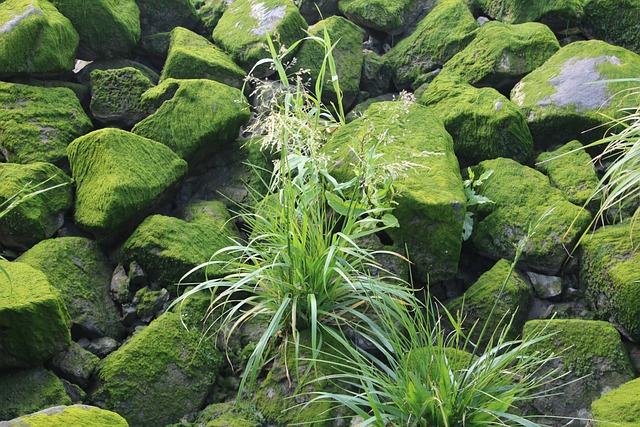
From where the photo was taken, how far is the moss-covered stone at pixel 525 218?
151 inches

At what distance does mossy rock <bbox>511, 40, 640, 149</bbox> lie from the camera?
4.36 m

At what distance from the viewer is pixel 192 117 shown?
177 inches

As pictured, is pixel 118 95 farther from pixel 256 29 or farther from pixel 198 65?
pixel 256 29

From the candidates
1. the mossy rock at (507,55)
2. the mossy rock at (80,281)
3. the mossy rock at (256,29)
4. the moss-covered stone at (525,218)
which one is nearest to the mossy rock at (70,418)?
the mossy rock at (80,281)

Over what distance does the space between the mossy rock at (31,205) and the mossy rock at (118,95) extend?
29.0 inches

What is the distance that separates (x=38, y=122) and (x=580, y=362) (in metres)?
3.51

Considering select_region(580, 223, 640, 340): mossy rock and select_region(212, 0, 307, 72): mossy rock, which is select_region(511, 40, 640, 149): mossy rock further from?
select_region(212, 0, 307, 72): mossy rock

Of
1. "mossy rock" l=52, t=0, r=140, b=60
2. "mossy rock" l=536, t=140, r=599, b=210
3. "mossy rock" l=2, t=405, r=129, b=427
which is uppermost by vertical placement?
→ "mossy rock" l=52, t=0, r=140, b=60

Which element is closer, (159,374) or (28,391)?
(28,391)

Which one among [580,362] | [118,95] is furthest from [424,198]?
[118,95]

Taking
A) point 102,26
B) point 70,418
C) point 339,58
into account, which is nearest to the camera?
point 70,418

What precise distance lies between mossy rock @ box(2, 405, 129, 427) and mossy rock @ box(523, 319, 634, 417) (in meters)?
1.92

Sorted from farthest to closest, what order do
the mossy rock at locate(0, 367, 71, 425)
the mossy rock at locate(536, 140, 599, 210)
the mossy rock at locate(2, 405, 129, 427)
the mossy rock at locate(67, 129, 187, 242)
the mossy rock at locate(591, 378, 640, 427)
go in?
the mossy rock at locate(536, 140, 599, 210) < the mossy rock at locate(67, 129, 187, 242) < the mossy rock at locate(0, 367, 71, 425) < the mossy rock at locate(591, 378, 640, 427) < the mossy rock at locate(2, 405, 129, 427)

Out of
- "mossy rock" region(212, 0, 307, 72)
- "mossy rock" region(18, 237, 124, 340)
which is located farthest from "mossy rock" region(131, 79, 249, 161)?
"mossy rock" region(18, 237, 124, 340)
